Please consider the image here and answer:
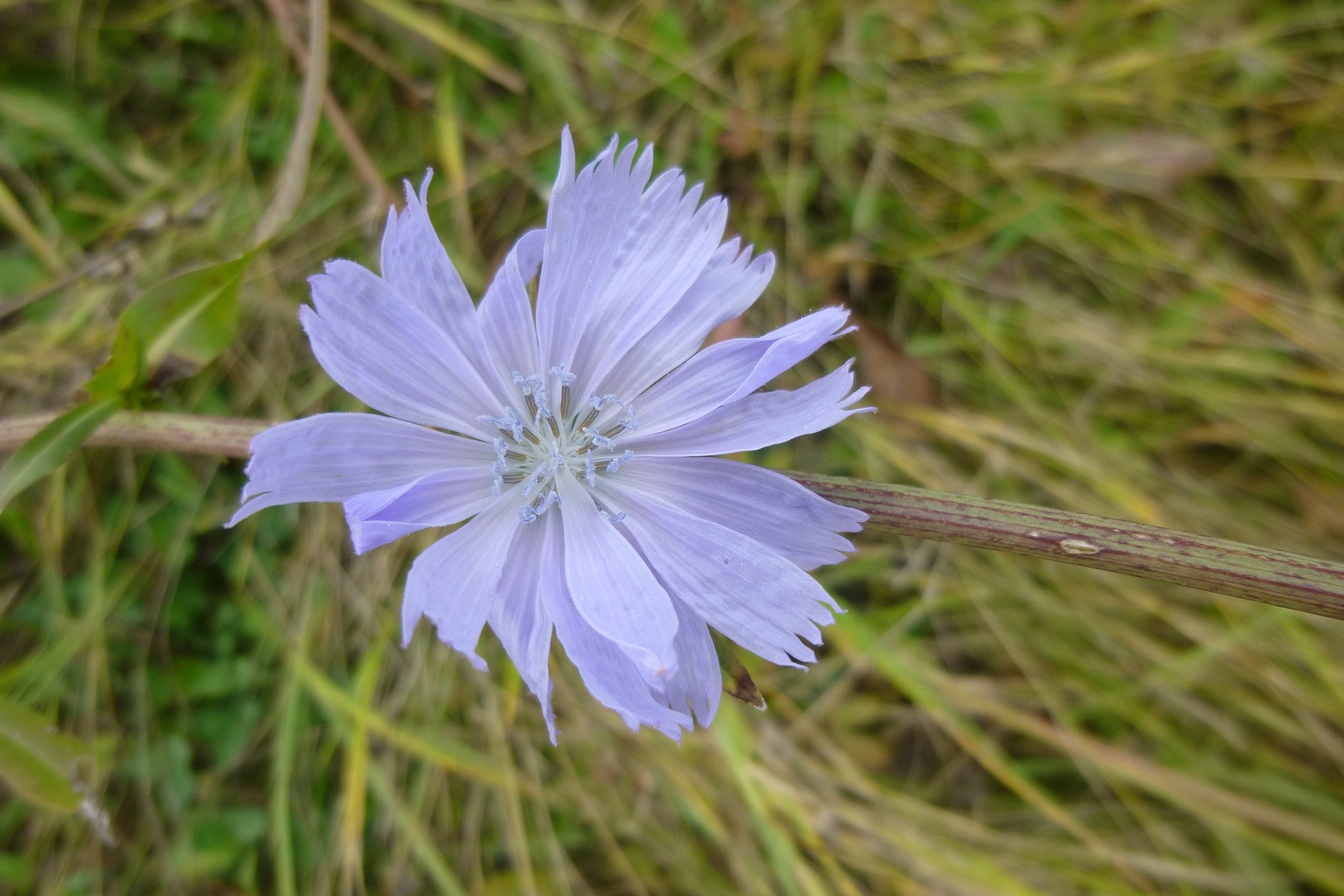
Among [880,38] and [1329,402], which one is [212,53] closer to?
[880,38]

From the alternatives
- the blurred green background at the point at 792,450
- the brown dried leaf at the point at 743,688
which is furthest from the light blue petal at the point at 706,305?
the blurred green background at the point at 792,450

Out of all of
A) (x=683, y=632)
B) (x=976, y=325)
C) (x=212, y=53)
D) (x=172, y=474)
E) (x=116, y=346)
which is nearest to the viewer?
(x=683, y=632)

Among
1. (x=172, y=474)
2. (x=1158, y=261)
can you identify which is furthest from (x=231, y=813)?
(x=1158, y=261)

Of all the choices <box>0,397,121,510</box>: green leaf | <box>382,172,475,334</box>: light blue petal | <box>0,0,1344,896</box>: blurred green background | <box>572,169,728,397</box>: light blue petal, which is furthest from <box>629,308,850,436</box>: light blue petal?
<box>0,0,1344,896</box>: blurred green background

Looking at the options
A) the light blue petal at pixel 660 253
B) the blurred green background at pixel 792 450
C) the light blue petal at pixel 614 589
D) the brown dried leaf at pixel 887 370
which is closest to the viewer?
the light blue petal at pixel 614 589

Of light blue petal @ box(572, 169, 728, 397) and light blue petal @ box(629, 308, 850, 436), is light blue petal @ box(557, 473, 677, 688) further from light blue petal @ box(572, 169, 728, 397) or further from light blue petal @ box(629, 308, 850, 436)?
light blue petal @ box(572, 169, 728, 397)

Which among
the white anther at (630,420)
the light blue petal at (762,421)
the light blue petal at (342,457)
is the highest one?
the light blue petal at (762,421)

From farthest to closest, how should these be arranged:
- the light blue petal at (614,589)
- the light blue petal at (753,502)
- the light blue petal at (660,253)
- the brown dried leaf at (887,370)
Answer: the brown dried leaf at (887,370) < the light blue petal at (660,253) < the light blue petal at (753,502) < the light blue petal at (614,589)

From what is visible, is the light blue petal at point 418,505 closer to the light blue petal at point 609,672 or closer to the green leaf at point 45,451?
the light blue petal at point 609,672
